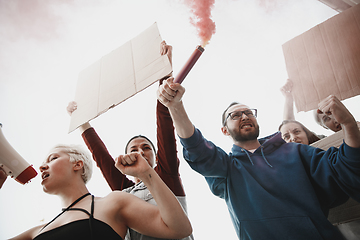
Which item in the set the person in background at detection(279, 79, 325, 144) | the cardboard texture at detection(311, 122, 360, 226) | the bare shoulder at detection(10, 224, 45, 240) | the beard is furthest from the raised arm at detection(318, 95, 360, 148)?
the bare shoulder at detection(10, 224, 45, 240)

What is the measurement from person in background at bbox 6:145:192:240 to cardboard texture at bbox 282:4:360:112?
3.68 feet

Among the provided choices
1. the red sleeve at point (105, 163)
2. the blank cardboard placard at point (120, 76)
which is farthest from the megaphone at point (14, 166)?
the red sleeve at point (105, 163)

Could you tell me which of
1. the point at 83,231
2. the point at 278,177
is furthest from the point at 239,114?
the point at 83,231

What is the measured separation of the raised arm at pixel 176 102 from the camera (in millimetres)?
875

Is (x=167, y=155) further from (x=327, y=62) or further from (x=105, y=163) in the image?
(x=327, y=62)

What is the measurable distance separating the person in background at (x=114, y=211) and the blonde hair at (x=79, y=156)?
73 millimetres

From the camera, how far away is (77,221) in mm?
769

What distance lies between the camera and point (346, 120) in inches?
35.8

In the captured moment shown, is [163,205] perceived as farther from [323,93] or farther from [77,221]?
[323,93]

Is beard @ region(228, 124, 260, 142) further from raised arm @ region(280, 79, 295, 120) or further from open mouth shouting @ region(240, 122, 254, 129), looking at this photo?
raised arm @ region(280, 79, 295, 120)

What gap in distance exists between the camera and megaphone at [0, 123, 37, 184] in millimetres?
1003

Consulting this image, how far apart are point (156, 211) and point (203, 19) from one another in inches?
42.1

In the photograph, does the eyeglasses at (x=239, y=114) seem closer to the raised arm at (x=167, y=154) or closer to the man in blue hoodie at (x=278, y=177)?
the man in blue hoodie at (x=278, y=177)

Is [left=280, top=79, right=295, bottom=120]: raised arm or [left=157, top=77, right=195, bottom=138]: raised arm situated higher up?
[left=280, top=79, right=295, bottom=120]: raised arm
